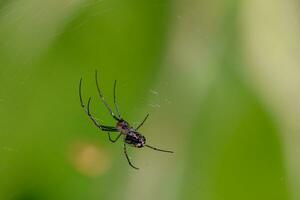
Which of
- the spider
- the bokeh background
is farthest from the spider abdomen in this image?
the bokeh background

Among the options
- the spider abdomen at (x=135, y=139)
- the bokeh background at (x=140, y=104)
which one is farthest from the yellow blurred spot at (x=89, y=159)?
the spider abdomen at (x=135, y=139)

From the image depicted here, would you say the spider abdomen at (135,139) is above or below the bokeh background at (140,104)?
below

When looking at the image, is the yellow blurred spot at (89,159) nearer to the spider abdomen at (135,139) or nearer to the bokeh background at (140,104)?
the bokeh background at (140,104)

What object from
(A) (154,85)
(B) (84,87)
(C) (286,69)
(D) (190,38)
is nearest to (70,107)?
→ (B) (84,87)

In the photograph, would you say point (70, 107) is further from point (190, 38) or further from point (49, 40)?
point (190, 38)

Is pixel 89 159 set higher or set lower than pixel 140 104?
lower

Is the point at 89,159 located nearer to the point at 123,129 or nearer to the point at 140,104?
the point at 140,104

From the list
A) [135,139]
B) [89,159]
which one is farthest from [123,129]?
[89,159]
